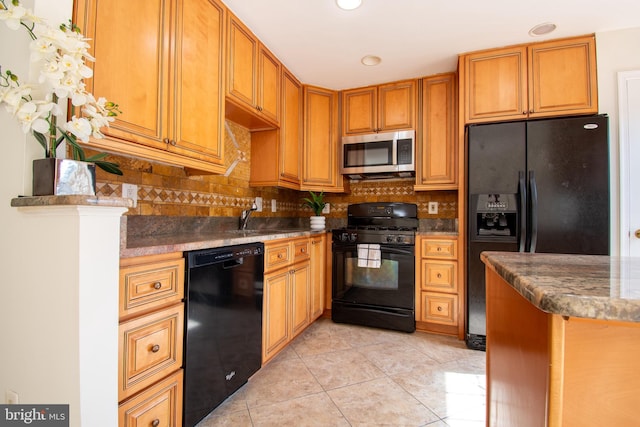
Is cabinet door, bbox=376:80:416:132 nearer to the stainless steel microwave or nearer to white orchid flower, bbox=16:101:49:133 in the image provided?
the stainless steel microwave

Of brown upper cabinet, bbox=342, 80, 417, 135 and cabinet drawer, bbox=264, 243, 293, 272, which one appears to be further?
brown upper cabinet, bbox=342, 80, 417, 135

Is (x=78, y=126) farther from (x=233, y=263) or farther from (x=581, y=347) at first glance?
(x=581, y=347)

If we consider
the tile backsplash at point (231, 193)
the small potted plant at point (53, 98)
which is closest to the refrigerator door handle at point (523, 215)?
the tile backsplash at point (231, 193)

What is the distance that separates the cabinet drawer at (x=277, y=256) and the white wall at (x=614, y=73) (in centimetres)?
234

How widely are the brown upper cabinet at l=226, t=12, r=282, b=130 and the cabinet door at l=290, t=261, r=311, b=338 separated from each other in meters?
1.27

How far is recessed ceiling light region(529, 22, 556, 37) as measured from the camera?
205 cm

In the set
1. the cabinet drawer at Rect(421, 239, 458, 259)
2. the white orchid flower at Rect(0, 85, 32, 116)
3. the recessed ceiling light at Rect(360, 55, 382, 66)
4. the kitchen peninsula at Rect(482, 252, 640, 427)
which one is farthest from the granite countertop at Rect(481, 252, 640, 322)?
the recessed ceiling light at Rect(360, 55, 382, 66)

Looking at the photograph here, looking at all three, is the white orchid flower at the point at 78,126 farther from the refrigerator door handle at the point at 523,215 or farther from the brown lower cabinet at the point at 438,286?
the refrigerator door handle at the point at 523,215

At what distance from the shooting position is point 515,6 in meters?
1.86

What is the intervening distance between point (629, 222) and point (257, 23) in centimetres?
299

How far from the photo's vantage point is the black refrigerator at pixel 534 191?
2047 mm

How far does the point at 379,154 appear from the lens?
114 inches

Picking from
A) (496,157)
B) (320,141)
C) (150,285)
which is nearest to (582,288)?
(150,285)

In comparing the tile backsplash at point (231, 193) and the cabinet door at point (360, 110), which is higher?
the cabinet door at point (360, 110)
